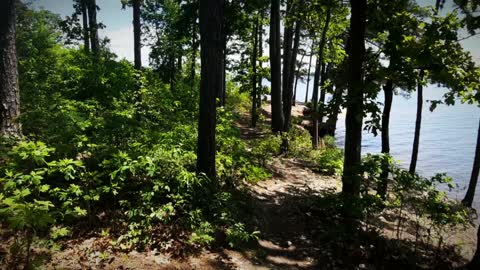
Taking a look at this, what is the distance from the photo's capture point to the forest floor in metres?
4.37

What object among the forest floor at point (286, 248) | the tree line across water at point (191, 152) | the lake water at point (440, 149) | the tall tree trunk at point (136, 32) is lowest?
the lake water at point (440, 149)

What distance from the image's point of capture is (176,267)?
443cm

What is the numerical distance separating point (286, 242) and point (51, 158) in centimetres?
468

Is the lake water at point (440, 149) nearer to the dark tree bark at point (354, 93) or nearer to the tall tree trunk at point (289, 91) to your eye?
the tall tree trunk at point (289, 91)

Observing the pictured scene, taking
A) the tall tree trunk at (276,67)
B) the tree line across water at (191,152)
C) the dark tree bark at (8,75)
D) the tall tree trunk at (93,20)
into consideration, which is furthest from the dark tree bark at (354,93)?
the tall tree trunk at (93,20)

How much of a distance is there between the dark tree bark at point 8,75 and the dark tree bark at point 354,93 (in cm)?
668

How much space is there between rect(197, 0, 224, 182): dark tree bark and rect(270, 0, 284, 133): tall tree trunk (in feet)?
27.6

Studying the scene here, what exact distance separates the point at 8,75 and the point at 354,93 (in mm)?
6996

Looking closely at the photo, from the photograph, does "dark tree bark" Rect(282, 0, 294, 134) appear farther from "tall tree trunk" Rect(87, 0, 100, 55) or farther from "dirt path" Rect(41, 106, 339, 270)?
"tall tree trunk" Rect(87, 0, 100, 55)

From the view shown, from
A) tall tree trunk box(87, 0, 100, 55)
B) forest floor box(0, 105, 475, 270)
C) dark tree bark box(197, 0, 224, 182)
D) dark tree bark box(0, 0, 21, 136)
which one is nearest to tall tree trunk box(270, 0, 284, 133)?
forest floor box(0, 105, 475, 270)

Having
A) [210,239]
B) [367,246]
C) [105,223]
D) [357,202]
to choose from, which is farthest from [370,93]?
[105,223]

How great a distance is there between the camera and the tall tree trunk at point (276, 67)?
46.0ft

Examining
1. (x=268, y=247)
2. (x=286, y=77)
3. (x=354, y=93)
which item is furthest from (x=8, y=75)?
(x=286, y=77)

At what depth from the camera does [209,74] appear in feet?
19.9
